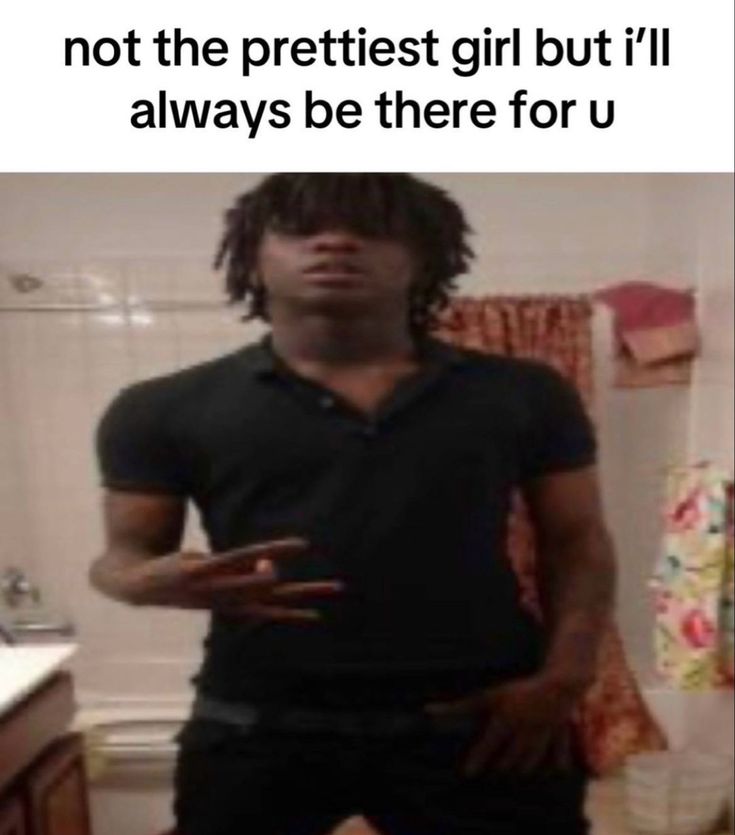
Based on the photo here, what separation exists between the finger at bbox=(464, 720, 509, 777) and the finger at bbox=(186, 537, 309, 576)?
0.56 feet

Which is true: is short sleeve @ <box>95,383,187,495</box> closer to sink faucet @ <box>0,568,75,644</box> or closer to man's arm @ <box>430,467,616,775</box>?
sink faucet @ <box>0,568,75,644</box>

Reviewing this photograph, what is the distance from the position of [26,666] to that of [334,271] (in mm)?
311

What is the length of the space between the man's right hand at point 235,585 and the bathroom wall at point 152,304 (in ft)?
0.06

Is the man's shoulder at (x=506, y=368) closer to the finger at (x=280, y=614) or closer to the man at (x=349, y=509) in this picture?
the man at (x=349, y=509)

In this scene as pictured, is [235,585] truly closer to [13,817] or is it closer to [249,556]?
[249,556]

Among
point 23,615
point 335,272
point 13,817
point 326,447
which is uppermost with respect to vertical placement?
point 335,272

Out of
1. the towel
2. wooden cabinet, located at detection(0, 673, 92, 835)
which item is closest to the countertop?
wooden cabinet, located at detection(0, 673, 92, 835)

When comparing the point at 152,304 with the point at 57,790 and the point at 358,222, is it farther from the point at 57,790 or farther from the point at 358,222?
the point at 57,790

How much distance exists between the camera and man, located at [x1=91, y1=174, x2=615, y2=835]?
0.49m

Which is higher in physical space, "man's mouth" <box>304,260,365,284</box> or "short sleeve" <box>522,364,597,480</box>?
"man's mouth" <box>304,260,365,284</box>

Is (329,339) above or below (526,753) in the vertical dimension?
above

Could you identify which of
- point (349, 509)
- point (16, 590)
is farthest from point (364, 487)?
point (16, 590)

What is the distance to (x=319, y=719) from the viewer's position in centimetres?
51

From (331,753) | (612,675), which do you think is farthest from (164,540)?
(612,675)
